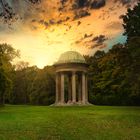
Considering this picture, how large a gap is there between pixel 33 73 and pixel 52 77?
1592 centimetres

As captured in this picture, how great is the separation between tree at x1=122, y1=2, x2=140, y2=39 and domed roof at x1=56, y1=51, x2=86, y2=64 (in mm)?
25186

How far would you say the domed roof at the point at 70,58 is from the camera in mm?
87062

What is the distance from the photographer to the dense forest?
59062 mm

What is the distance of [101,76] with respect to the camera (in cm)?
9600

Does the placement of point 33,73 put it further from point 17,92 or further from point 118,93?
point 118,93

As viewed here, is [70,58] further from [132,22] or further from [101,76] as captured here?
[132,22]

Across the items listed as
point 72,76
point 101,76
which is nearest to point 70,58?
point 72,76

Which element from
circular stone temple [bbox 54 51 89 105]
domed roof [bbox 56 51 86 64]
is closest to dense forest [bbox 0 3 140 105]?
circular stone temple [bbox 54 51 89 105]

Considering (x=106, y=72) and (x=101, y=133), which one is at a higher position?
(x=106, y=72)

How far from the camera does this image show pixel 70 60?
86812mm

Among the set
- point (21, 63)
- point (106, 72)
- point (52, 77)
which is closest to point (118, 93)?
point (106, 72)

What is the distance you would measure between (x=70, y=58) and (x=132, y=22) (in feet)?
95.2

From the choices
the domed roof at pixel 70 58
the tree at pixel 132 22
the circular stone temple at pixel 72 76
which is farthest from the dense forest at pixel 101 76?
the domed roof at pixel 70 58

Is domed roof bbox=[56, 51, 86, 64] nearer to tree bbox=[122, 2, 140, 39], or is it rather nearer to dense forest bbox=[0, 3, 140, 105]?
dense forest bbox=[0, 3, 140, 105]
